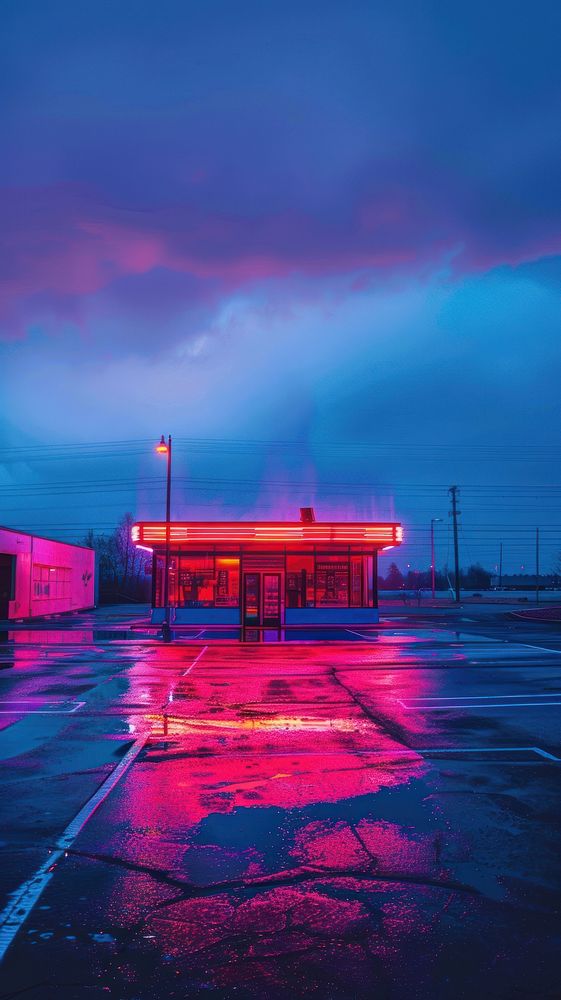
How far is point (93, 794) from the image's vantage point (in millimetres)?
7504

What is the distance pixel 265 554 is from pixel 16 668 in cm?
1753

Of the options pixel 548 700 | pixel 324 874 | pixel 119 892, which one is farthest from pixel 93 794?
pixel 548 700

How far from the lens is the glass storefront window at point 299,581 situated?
3575 centimetres

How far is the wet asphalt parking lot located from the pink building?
2995 centimetres

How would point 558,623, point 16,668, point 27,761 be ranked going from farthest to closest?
point 558,623 → point 16,668 → point 27,761

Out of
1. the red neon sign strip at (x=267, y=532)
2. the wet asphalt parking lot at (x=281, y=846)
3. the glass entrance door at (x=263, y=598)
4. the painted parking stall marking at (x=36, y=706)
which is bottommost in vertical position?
the painted parking stall marking at (x=36, y=706)

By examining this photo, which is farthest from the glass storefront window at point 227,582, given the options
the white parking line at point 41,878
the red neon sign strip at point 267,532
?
the white parking line at point 41,878

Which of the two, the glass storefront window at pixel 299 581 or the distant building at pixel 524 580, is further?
the distant building at pixel 524 580

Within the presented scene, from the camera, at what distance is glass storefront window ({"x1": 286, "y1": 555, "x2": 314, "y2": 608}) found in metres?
35.8

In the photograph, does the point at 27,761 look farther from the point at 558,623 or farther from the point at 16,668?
the point at 558,623

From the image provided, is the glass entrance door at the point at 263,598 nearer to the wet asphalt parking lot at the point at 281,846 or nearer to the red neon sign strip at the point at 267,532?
the red neon sign strip at the point at 267,532

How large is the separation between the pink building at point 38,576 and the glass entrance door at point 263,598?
52.0ft

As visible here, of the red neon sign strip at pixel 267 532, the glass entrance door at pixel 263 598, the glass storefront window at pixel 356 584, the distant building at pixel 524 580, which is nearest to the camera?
the glass entrance door at pixel 263 598

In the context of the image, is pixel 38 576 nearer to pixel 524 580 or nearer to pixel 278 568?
pixel 278 568
